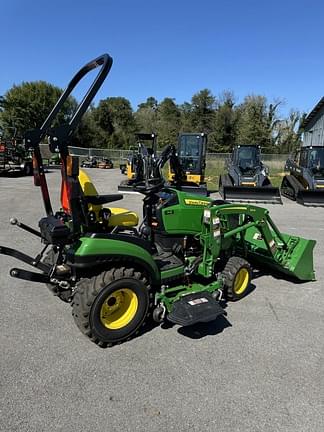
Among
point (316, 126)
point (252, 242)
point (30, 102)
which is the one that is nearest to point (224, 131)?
point (316, 126)

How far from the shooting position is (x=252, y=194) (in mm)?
14812

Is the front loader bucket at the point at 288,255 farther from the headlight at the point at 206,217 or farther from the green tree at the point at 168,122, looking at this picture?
the green tree at the point at 168,122

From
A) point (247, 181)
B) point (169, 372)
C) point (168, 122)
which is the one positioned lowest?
point (169, 372)

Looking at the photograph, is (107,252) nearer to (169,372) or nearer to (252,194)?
(169,372)

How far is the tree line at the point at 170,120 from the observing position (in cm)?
4469

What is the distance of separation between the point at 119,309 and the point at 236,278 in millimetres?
1615

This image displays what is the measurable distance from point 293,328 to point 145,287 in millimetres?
1670

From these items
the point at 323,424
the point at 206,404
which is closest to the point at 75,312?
the point at 206,404

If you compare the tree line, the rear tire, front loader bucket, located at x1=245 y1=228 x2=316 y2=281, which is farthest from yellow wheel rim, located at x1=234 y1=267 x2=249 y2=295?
the tree line

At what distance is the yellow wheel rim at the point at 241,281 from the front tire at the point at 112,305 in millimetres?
1353

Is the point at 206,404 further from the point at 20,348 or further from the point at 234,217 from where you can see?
the point at 234,217

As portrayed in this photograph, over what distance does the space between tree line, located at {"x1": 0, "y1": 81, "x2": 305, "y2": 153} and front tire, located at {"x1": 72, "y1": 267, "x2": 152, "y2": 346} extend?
38.4 m

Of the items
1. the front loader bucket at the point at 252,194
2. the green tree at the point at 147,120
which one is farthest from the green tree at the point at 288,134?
the front loader bucket at the point at 252,194

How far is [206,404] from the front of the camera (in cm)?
271
